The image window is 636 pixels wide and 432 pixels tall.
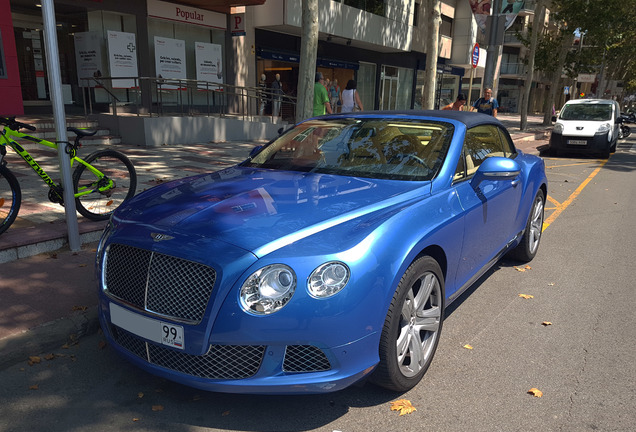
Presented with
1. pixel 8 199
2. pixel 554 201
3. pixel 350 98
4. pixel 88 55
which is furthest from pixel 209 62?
pixel 8 199

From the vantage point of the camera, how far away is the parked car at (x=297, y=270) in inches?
89.8

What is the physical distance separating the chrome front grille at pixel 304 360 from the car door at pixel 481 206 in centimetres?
141

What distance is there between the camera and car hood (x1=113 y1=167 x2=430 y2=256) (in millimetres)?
2498

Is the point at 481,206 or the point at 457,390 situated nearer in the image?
the point at 457,390

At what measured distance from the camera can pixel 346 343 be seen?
2332mm

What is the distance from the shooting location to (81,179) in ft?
17.6

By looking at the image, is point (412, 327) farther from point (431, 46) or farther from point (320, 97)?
point (431, 46)

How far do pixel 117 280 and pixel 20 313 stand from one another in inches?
48.3

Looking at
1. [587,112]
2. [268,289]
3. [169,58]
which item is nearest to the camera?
[268,289]

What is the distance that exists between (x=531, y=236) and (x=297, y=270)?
3.69m

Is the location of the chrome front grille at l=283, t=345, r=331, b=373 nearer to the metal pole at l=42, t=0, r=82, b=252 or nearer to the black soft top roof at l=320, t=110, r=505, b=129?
the black soft top roof at l=320, t=110, r=505, b=129

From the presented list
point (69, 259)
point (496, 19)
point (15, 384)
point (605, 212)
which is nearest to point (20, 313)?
point (15, 384)

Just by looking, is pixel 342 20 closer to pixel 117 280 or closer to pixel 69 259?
pixel 69 259

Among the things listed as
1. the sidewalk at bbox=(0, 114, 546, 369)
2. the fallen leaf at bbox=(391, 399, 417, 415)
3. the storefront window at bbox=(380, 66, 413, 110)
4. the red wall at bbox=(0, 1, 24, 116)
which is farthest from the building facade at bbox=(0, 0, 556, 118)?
the fallen leaf at bbox=(391, 399, 417, 415)
